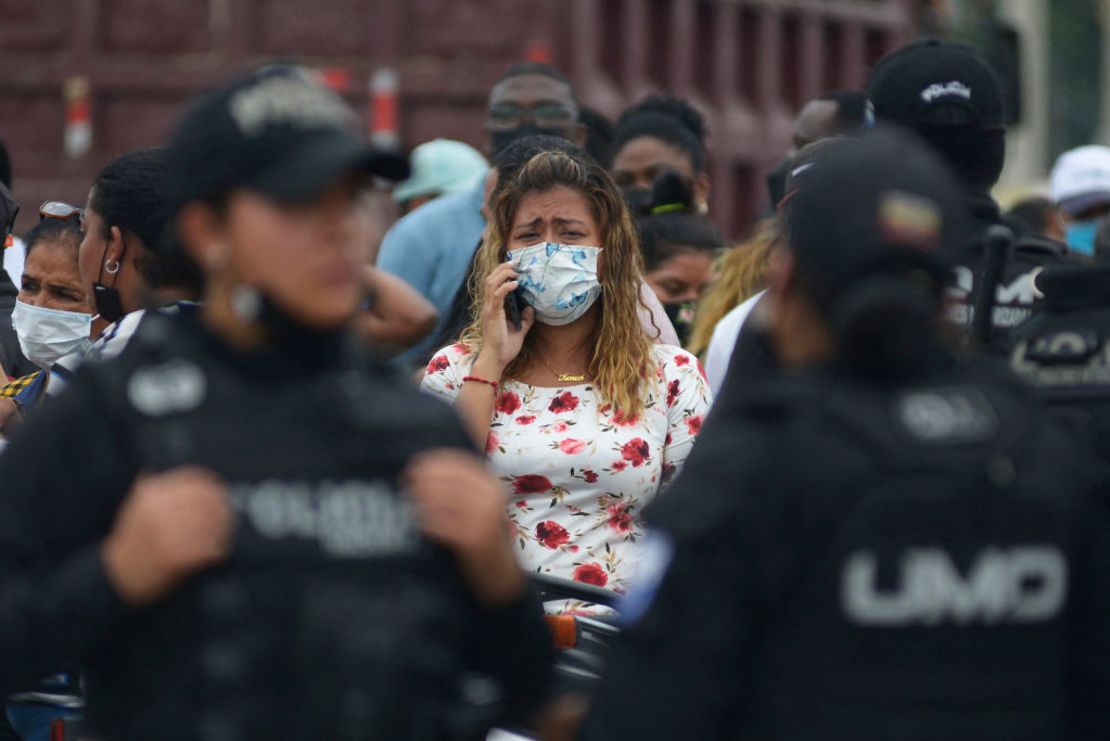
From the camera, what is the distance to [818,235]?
3281mm

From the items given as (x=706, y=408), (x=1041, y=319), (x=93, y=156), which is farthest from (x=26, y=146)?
(x=1041, y=319)

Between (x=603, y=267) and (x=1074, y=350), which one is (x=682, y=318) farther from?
(x=1074, y=350)

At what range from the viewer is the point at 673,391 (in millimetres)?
5832

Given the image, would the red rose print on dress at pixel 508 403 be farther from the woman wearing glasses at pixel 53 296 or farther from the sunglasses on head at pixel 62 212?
the sunglasses on head at pixel 62 212

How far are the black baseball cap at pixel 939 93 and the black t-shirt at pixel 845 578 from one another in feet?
8.12

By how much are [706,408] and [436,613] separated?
102 inches

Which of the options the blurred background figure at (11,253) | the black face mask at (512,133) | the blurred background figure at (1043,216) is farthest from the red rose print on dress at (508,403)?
the blurred background figure at (1043,216)

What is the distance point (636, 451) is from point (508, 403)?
0.36 metres

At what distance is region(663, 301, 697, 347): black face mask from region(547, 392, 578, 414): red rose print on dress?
9.08ft

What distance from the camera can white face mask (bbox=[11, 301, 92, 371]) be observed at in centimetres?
632

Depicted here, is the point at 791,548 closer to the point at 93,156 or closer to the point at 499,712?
the point at 499,712

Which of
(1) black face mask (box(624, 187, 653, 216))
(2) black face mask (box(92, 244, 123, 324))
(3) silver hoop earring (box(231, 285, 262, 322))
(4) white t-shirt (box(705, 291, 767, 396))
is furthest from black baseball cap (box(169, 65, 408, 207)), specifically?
(1) black face mask (box(624, 187, 653, 216))

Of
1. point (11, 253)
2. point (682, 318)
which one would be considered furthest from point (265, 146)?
point (11, 253)

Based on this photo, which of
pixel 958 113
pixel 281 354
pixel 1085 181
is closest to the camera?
pixel 281 354
